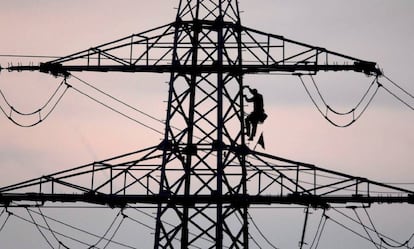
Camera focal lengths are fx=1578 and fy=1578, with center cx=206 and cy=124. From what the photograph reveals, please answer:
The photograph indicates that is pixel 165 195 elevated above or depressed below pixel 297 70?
below

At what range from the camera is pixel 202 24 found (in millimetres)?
62312

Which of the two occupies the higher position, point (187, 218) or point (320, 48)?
point (320, 48)

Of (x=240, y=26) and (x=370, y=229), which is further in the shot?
(x=240, y=26)

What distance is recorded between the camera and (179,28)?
203 ft

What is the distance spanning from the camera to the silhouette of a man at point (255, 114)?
61.5 meters

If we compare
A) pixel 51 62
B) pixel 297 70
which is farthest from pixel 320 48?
pixel 51 62

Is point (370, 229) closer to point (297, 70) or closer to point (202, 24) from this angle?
point (297, 70)

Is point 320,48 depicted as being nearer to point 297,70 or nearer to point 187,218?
point 297,70

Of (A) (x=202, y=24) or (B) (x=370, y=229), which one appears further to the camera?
(A) (x=202, y=24)

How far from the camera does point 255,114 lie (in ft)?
202

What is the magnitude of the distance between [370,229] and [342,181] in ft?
7.06

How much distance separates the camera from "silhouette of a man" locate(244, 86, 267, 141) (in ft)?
202

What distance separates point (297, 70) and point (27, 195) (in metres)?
11.4

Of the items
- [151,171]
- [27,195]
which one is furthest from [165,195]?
[27,195]
